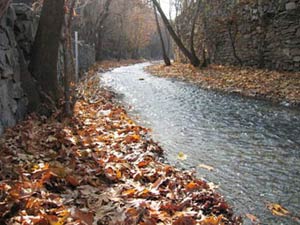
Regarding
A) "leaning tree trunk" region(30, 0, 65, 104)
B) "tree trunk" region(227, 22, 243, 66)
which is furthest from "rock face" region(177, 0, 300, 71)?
"leaning tree trunk" region(30, 0, 65, 104)

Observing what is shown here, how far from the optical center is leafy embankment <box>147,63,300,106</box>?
32.8 ft

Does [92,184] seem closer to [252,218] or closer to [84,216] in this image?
[84,216]

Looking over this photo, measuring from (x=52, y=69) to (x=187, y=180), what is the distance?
3.58 meters

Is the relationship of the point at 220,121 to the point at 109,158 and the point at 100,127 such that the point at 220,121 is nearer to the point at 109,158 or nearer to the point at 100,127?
the point at 100,127

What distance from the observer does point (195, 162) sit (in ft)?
16.6

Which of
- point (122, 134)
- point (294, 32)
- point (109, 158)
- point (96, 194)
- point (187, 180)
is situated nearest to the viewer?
point (96, 194)

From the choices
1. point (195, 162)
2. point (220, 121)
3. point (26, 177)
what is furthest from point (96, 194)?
point (220, 121)

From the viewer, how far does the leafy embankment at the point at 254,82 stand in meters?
9.99

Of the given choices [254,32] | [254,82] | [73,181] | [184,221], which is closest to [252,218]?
[184,221]

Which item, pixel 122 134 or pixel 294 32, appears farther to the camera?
pixel 294 32

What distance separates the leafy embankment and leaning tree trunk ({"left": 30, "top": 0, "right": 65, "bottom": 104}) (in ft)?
19.2

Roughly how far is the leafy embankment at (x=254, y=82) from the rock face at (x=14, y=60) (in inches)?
250

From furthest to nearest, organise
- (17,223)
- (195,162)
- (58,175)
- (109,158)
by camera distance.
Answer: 1. (195,162)
2. (109,158)
3. (58,175)
4. (17,223)

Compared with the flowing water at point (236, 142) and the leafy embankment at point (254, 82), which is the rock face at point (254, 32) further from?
the flowing water at point (236, 142)
